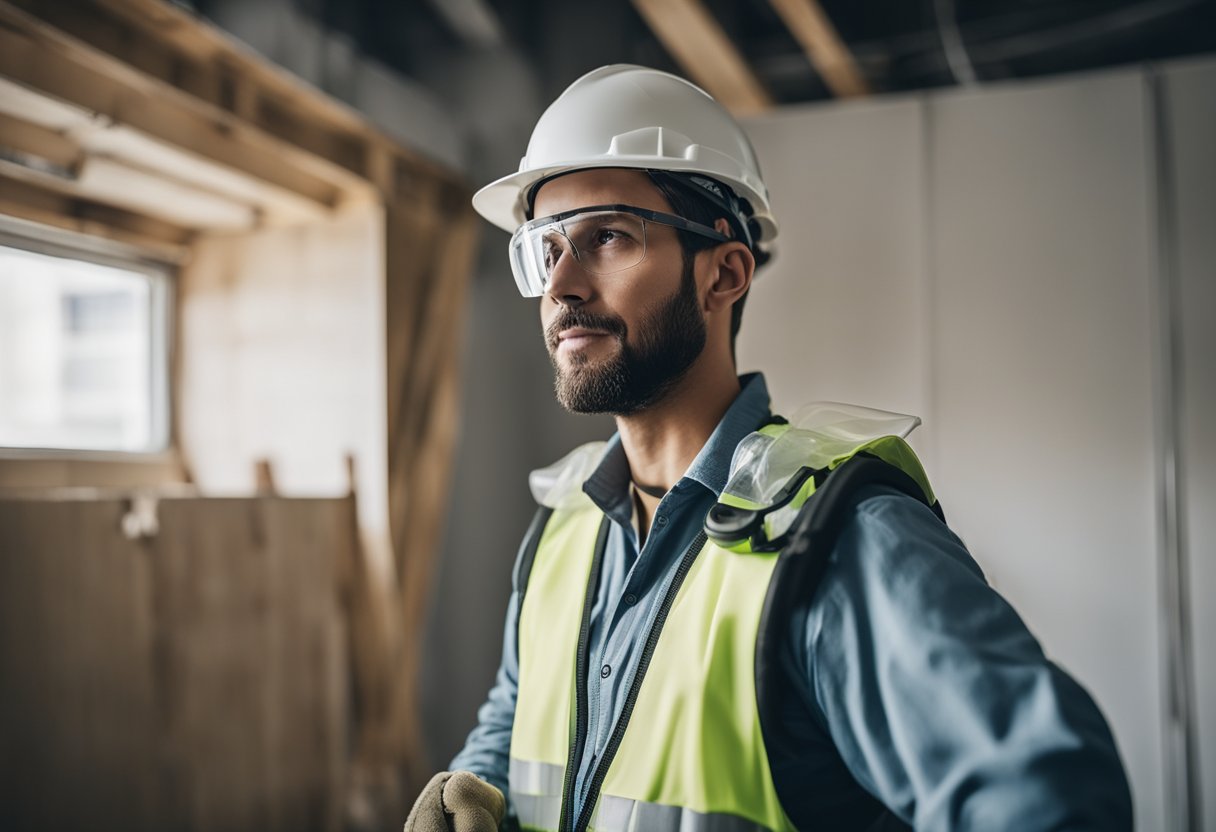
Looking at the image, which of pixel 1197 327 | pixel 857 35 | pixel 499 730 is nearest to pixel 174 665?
pixel 499 730

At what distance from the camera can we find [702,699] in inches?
41.3

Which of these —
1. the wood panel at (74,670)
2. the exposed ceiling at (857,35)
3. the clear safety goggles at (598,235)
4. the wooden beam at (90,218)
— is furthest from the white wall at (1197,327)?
the wooden beam at (90,218)

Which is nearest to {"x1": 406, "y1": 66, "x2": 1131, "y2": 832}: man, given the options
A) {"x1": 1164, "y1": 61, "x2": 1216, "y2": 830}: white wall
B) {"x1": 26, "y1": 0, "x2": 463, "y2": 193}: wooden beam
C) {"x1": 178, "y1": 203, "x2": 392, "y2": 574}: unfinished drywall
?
{"x1": 26, "y1": 0, "x2": 463, "y2": 193}: wooden beam

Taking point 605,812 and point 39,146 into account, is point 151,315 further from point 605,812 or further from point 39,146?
point 605,812

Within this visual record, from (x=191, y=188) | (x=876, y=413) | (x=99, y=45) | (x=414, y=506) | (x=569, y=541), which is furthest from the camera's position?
(x=414, y=506)

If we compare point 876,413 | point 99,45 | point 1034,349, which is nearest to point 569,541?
point 876,413

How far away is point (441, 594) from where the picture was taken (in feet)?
12.1

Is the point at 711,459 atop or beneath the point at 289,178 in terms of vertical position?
beneath

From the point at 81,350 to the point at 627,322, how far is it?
2123mm

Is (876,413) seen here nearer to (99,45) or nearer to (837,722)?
(837,722)

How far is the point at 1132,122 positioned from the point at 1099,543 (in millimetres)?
1369

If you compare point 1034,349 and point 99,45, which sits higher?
point 99,45

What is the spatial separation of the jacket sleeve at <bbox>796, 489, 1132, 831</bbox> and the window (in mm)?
2394

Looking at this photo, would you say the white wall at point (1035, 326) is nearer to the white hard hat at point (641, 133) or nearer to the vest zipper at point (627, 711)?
the white hard hat at point (641, 133)
